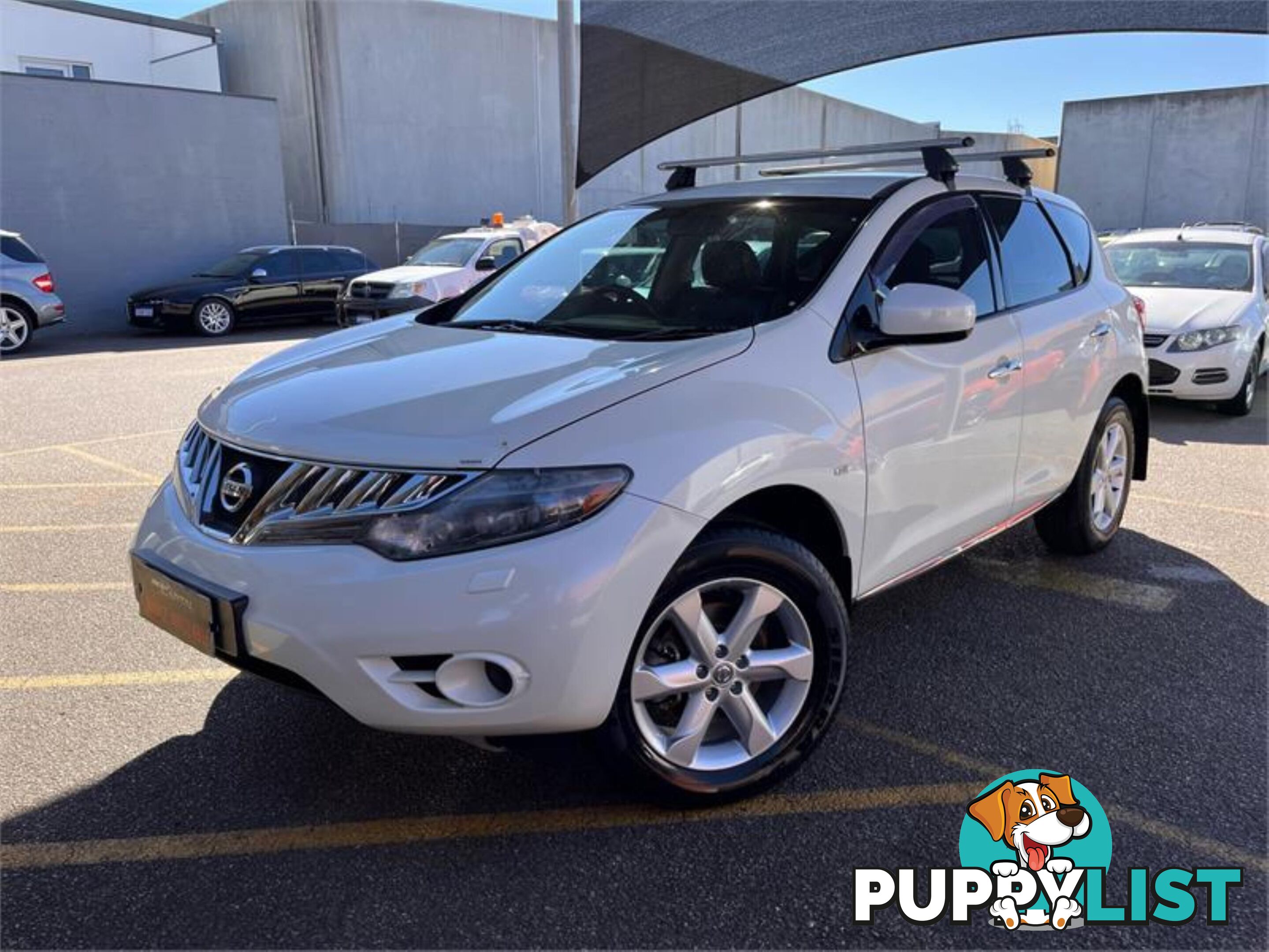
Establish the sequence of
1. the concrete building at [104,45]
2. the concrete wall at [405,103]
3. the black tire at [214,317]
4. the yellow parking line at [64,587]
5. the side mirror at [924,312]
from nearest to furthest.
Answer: the side mirror at [924,312] → the yellow parking line at [64,587] → the black tire at [214,317] → the concrete building at [104,45] → the concrete wall at [405,103]

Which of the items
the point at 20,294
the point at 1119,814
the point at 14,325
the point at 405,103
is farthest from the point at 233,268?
the point at 1119,814

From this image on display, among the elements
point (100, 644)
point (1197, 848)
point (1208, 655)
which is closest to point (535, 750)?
point (1197, 848)

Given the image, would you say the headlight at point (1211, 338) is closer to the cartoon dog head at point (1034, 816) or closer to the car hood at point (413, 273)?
the cartoon dog head at point (1034, 816)

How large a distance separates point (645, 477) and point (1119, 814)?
1.63 metres

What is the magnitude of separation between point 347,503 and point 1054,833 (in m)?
2.07

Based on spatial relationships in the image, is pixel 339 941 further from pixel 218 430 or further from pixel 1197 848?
pixel 1197 848

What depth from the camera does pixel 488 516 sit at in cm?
234

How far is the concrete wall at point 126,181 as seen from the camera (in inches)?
652

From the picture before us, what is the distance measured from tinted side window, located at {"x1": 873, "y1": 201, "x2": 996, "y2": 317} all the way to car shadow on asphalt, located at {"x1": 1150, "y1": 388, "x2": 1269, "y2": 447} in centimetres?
416

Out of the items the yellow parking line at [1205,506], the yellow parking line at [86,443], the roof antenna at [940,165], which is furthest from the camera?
the yellow parking line at [86,443]

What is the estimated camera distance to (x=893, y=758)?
3076 mm

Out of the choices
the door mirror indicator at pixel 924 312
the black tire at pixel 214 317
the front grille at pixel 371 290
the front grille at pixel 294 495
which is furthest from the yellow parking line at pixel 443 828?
the black tire at pixel 214 317

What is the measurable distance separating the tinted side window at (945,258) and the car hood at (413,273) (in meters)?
11.6

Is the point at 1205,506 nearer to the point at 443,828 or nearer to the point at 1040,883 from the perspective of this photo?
the point at 1040,883
